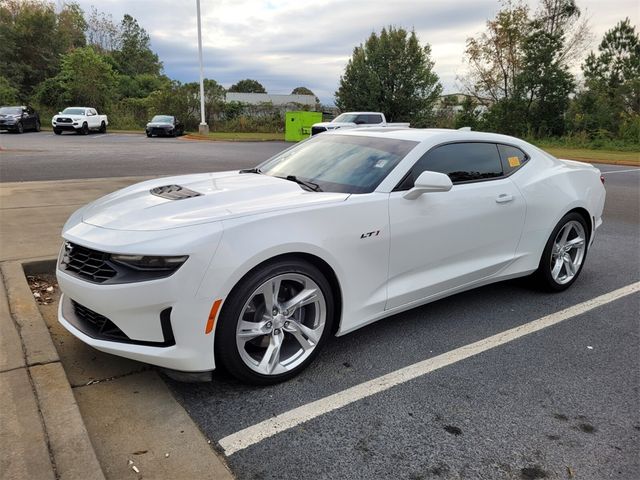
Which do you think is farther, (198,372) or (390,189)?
(390,189)

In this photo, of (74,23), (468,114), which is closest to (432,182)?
(468,114)

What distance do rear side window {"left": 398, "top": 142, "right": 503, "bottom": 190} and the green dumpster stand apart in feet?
88.3

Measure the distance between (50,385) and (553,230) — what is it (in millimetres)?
4046

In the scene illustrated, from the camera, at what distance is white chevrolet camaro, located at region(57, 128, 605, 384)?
8.85ft

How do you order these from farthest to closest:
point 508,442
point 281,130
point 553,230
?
point 281,130, point 553,230, point 508,442

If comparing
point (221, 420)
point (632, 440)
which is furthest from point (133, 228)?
point (632, 440)

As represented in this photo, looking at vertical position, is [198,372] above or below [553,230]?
below

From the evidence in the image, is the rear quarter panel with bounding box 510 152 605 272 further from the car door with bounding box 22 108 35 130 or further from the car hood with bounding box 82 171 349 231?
the car door with bounding box 22 108 35 130

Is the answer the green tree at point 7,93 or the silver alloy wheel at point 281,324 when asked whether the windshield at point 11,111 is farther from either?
the silver alloy wheel at point 281,324

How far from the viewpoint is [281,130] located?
4053 cm

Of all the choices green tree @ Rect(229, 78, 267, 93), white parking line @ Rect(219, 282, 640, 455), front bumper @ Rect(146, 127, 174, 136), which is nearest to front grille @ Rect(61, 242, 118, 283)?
white parking line @ Rect(219, 282, 640, 455)

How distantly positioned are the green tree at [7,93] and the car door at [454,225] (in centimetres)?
4910

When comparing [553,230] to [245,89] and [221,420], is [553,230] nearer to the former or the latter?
[221,420]

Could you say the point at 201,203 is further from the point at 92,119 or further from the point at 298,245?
the point at 92,119
